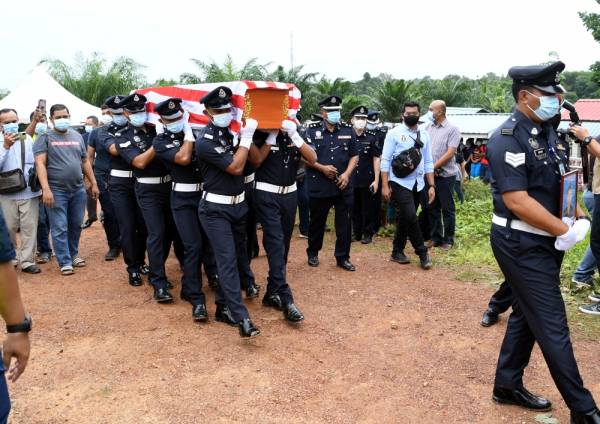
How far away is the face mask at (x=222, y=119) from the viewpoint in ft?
14.3

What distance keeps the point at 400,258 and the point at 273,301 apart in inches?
87.4

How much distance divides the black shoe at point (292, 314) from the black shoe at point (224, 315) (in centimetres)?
48

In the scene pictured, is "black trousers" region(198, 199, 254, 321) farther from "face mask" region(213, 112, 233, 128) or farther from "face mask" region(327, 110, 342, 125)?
"face mask" region(327, 110, 342, 125)

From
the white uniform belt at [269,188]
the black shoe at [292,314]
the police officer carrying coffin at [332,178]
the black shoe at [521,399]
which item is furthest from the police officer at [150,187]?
the black shoe at [521,399]

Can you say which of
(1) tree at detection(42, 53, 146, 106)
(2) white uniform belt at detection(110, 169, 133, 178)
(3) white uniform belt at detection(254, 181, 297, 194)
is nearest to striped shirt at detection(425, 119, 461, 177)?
(3) white uniform belt at detection(254, 181, 297, 194)

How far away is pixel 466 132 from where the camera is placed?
2333 centimetres

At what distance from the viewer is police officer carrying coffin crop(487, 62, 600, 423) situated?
295 centimetres

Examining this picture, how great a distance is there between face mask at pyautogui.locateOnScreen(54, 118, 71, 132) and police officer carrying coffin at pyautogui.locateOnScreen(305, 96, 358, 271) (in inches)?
110

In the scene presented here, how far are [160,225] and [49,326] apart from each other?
1.31m

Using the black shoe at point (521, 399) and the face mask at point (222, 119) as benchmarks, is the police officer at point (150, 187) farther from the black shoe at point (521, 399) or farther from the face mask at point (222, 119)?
the black shoe at point (521, 399)

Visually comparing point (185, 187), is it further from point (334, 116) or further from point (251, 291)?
point (334, 116)

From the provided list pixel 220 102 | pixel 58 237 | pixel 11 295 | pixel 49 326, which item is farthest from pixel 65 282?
pixel 11 295

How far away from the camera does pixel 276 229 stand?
192 inches

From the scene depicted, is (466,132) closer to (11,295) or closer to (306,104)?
(306,104)
